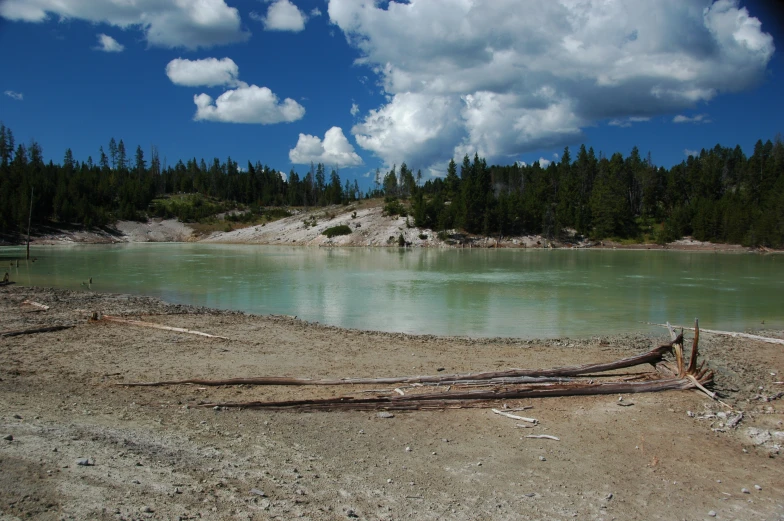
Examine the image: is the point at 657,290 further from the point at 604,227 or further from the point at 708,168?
the point at 708,168

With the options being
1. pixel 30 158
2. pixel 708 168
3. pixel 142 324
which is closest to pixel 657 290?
pixel 142 324

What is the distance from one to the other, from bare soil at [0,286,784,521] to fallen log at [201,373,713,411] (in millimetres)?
219

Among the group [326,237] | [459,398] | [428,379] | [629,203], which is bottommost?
[459,398]

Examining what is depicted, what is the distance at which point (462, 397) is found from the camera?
29.2 feet

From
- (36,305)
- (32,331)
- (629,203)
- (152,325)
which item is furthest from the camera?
(629,203)

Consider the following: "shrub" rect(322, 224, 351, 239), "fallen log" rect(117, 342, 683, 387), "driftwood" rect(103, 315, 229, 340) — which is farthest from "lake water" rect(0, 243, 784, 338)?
"shrub" rect(322, 224, 351, 239)

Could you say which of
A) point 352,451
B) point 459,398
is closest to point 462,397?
point 459,398

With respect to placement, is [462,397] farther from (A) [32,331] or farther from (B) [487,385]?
(A) [32,331]

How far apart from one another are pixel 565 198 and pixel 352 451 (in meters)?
116

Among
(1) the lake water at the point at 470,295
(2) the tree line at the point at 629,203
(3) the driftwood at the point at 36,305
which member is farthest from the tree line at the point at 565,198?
(3) the driftwood at the point at 36,305

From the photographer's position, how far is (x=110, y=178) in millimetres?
146625

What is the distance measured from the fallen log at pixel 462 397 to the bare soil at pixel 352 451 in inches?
8.6

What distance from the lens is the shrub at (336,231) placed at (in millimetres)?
107750

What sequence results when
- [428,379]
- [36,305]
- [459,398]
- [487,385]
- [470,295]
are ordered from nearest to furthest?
[459,398] → [487,385] → [428,379] → [36,305] → [470,295]
